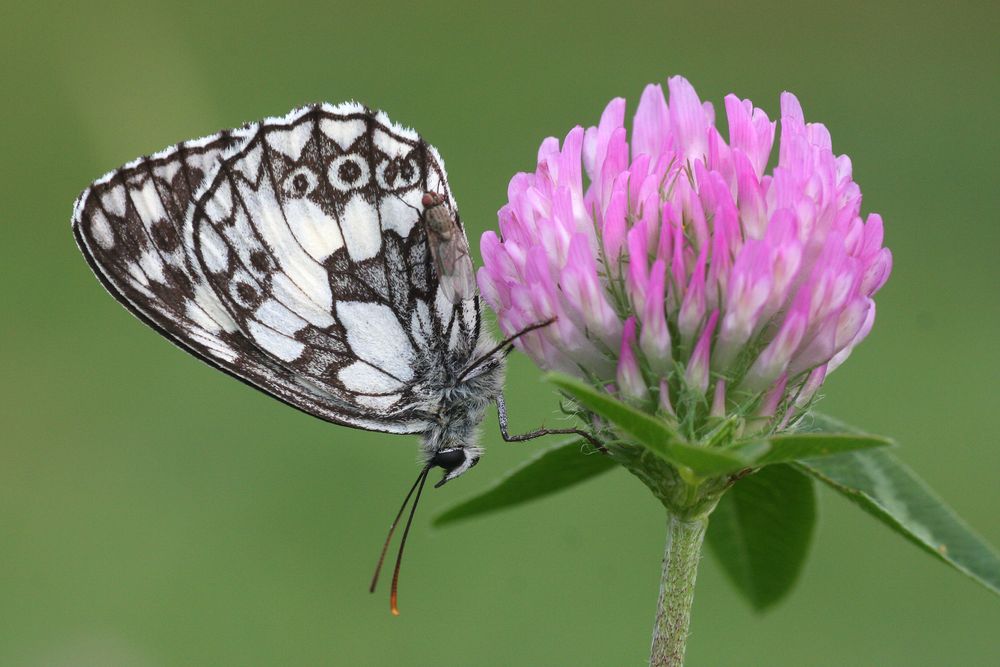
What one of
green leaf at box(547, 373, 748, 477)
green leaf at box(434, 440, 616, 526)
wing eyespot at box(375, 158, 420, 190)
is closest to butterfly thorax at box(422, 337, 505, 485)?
green leaf at box(434, 440, 616, 526)

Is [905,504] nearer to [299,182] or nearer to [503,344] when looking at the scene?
[503,344]

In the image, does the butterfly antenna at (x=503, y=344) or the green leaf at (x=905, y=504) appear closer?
A: the green leaf at (x=905, y=504)

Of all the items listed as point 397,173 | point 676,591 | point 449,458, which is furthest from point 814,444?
point 397,173

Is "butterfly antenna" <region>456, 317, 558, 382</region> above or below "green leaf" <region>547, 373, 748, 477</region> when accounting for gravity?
above

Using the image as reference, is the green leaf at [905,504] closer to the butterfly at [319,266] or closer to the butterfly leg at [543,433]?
the butterfly leg at [543,433]

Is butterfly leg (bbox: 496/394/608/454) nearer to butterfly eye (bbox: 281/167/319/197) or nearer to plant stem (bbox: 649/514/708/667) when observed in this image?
plant stem (bbox: 649/514/708/667)

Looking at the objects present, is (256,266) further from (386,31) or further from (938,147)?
(386,31)

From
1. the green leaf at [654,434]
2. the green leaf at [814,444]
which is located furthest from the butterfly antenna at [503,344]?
the green leaf at [814,444]
